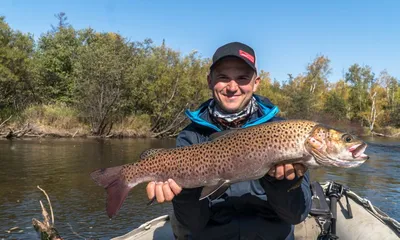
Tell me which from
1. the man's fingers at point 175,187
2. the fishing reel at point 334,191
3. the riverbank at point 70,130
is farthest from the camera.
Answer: the riverbank at point 70,130

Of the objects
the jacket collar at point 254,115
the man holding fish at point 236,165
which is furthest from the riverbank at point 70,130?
the man holding fish at point 236,165

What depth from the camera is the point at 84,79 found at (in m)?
32.3

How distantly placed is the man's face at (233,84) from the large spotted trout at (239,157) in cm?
38

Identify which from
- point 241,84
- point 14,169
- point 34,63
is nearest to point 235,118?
point 241,84

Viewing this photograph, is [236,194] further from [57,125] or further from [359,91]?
[359,91]

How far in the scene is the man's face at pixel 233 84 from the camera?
3580mm

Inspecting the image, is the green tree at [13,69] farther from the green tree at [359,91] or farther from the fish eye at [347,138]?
the green tree at [359,91]

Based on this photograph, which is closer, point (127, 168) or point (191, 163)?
point (191, 163)

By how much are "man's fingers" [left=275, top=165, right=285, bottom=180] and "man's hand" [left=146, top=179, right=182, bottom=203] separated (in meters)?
0.83

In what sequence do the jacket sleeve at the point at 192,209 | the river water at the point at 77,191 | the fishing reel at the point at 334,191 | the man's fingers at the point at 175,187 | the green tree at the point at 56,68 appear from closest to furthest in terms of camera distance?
the man's fingers at the point at 175,187 → the jacket sleeve at the point at 192,209 → the fishing reel at the point at 334,191 → the river water at the point at 77,191 → the green tree at the point at 56,68

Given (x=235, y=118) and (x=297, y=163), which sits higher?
(x=235, y=118)

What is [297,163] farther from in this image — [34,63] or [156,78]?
[34,63]

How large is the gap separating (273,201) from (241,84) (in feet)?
3.65

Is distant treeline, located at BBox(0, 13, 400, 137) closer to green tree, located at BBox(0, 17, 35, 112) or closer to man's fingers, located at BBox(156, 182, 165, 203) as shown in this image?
green tree, located at BBox(0, 17, 35, 112)
